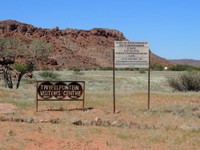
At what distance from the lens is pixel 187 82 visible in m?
32.4

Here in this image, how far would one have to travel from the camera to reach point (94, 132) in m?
12.4

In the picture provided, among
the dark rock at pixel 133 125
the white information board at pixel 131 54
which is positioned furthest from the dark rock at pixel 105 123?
the white information board at pixel 131 54

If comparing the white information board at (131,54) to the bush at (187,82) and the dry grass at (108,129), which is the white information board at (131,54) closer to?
the dry grass at (108,129)

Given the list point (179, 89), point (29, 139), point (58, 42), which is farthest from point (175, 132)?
point (58, 42)

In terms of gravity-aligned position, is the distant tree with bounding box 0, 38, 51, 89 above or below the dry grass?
above

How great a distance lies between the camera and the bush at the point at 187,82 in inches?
1260

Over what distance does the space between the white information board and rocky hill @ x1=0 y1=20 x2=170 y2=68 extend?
96449 millimetres

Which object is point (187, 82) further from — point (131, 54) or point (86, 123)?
point (86, 123)

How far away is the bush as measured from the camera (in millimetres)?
32000

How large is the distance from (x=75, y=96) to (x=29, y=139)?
738 centimetres

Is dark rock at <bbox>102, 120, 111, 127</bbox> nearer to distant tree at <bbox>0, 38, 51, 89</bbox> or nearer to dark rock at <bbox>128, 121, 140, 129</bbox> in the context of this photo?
dark rock at <bbox>128, 121, 140, 129</bbox>

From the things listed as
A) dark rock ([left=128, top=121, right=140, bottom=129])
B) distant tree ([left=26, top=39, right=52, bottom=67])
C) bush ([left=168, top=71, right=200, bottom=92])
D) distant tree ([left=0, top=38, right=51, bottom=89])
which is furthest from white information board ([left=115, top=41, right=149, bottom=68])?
distant tree ([left=26, top=39, right=52, bottom=67])

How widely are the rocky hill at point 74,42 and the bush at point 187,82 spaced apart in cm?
8313

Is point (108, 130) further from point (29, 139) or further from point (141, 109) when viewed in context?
point (141, 109)
